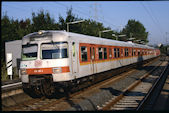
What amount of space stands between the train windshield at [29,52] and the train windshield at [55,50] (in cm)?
42

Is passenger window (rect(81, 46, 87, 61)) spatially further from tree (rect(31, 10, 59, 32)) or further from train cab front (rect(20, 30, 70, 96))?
tree (rect(31, 10, 59, 32))

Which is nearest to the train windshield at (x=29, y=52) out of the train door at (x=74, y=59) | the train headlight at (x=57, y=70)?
the train headlight at (x=57, y=70)

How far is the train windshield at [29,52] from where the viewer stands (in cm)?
926

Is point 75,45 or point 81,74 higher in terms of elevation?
point 75,45

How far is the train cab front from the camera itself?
28.7 feet

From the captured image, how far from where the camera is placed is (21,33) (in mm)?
25703

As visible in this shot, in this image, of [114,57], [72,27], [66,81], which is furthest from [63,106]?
[72,27]

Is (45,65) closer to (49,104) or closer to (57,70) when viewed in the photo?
(57,70)

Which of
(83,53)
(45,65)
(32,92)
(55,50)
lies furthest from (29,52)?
(83,53)

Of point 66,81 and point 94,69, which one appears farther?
point 94,69

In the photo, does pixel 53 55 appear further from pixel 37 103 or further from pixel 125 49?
pixel 125 49

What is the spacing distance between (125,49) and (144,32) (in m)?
80.0

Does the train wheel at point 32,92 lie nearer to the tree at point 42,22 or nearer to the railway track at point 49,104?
the railway track at point 49,104

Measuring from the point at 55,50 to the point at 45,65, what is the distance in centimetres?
78
